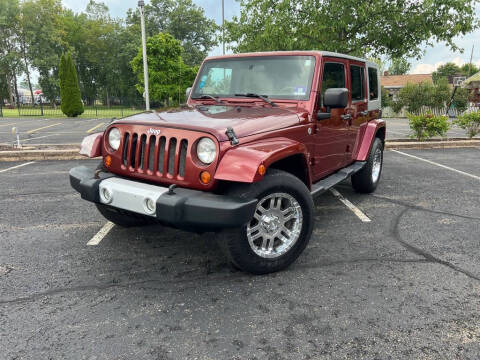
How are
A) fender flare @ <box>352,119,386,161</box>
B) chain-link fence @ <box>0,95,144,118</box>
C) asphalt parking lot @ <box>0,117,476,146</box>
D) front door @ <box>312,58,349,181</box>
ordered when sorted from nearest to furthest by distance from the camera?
1. front door @ <box>312,58,349,181</box>
2. fender flare @ <box>352,119,386,161</box>
3. asphalt parking lot @ <box>0,117,476,146</box>
4. chain-link fence @ <box>0,95,144,118</box>

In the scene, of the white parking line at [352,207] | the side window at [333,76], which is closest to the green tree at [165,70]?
the white parking line at [352,207]

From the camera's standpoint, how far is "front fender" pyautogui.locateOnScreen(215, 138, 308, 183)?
264 cm

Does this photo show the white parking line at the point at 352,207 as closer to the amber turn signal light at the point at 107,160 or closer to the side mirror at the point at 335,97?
the side mirror at the point at 335,97

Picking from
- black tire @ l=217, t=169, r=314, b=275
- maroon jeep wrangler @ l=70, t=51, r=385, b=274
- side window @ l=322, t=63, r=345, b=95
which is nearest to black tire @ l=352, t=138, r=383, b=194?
maroon jeep wrangler @ l=70, t=51, r=385, b=274

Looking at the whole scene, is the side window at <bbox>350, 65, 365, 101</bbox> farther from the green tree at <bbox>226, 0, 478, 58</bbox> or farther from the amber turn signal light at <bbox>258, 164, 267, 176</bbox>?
the green tree at <bbox>226, 0, 478, 58</bbox>

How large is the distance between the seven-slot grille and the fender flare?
3.02 m

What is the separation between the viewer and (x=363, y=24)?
11.6 metres

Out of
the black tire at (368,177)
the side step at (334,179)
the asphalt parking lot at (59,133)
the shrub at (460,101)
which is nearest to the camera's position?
the side step at (334,179)

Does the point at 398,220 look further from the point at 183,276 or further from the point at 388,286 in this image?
the point at 183,276

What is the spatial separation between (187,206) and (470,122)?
484 inches

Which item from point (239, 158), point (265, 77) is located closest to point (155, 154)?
point (239, 158)

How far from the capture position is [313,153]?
155 inches

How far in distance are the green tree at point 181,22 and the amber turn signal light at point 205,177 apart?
190ft

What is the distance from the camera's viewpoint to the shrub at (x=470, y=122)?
11.6m
